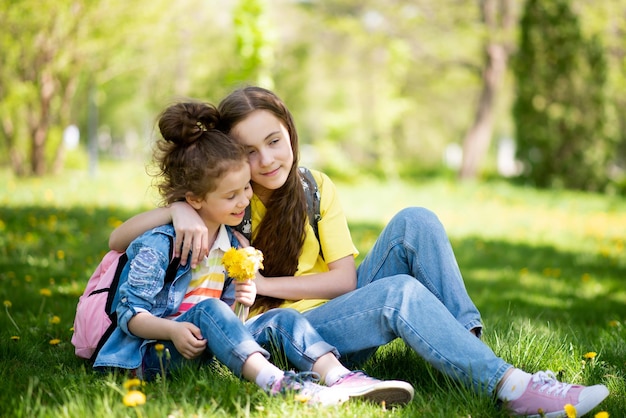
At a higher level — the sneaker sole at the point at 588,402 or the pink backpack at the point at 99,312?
the pink backpack at the point at 99,312

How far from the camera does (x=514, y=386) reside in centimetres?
213

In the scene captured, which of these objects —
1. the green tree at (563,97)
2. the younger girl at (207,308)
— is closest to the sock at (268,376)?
the younger girl at (207,308)

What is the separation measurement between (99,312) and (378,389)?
3.45 ft

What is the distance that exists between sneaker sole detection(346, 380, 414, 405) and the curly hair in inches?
35.7

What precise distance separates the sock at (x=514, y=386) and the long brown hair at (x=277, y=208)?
1002 mm

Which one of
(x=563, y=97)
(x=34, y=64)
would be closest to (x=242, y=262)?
(x=34, y=64)

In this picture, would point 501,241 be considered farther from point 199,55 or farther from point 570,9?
point 199,55

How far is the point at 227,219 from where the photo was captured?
8.36 feet

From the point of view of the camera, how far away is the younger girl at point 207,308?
87.7 inches

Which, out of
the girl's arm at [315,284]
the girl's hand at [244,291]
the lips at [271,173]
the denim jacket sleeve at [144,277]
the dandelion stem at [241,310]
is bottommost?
the dandelion stem at [241,310]

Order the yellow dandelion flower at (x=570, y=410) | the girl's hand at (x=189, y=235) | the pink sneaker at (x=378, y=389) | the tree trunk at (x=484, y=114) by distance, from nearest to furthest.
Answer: the yellow dandelion flower at (x=570, y=410) → the pink sneaker at (x=378, y=389) → the girl's hand at (x=189, y=235) → the tree trunk at (x=484, y=114)

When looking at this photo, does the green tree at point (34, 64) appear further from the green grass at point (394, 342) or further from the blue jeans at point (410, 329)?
the blue jeans at point (410, 329)

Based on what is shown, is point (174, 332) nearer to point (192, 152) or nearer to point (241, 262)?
point (241, 262)

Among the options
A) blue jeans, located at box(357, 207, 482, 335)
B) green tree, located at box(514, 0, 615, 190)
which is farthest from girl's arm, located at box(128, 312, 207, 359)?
green tree, located at box(514, 0, 615, 190)
